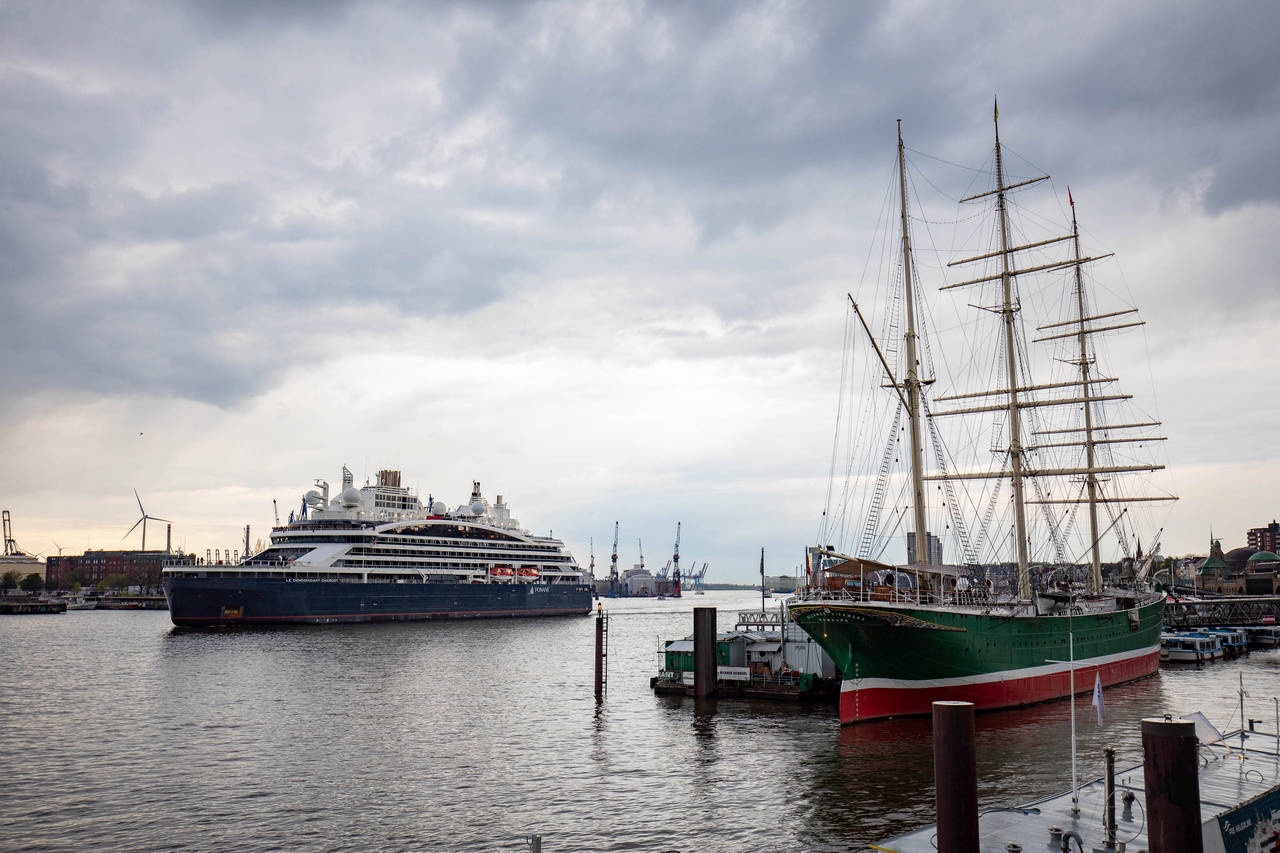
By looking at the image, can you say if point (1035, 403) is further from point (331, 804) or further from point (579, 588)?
point (579, 588)

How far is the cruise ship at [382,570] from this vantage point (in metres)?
97.9

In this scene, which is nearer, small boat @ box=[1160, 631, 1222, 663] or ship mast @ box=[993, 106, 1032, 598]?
ship mast @ box=[993, 106, 1032, 598]

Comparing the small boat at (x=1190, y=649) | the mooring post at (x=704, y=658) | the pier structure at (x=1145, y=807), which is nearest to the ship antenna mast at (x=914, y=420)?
the mooring post at (x=704, y=658)

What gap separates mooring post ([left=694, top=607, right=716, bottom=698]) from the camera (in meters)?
45.2

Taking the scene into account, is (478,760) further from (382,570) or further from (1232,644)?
(382,570)

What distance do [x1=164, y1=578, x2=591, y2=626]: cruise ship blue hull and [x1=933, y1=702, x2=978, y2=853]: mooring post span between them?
9834cm

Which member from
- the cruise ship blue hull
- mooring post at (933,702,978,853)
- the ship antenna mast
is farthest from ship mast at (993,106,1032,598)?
the cruise ship blue hull

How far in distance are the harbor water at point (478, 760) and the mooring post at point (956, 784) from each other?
9555 millimetres

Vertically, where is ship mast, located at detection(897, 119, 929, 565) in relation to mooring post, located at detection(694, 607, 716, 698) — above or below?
above

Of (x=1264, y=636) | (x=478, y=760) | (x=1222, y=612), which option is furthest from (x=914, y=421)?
(x=1222, y=612)

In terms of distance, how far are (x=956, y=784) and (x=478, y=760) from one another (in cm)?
2424

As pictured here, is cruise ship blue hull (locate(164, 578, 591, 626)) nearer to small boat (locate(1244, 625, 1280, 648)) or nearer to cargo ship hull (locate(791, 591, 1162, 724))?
cargo ship hull (locate(791, 591, 1162, 724))

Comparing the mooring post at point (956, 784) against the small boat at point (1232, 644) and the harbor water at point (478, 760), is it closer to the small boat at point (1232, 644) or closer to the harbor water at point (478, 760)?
the harbor water at point (478, 760)

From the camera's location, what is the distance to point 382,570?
112 metres
